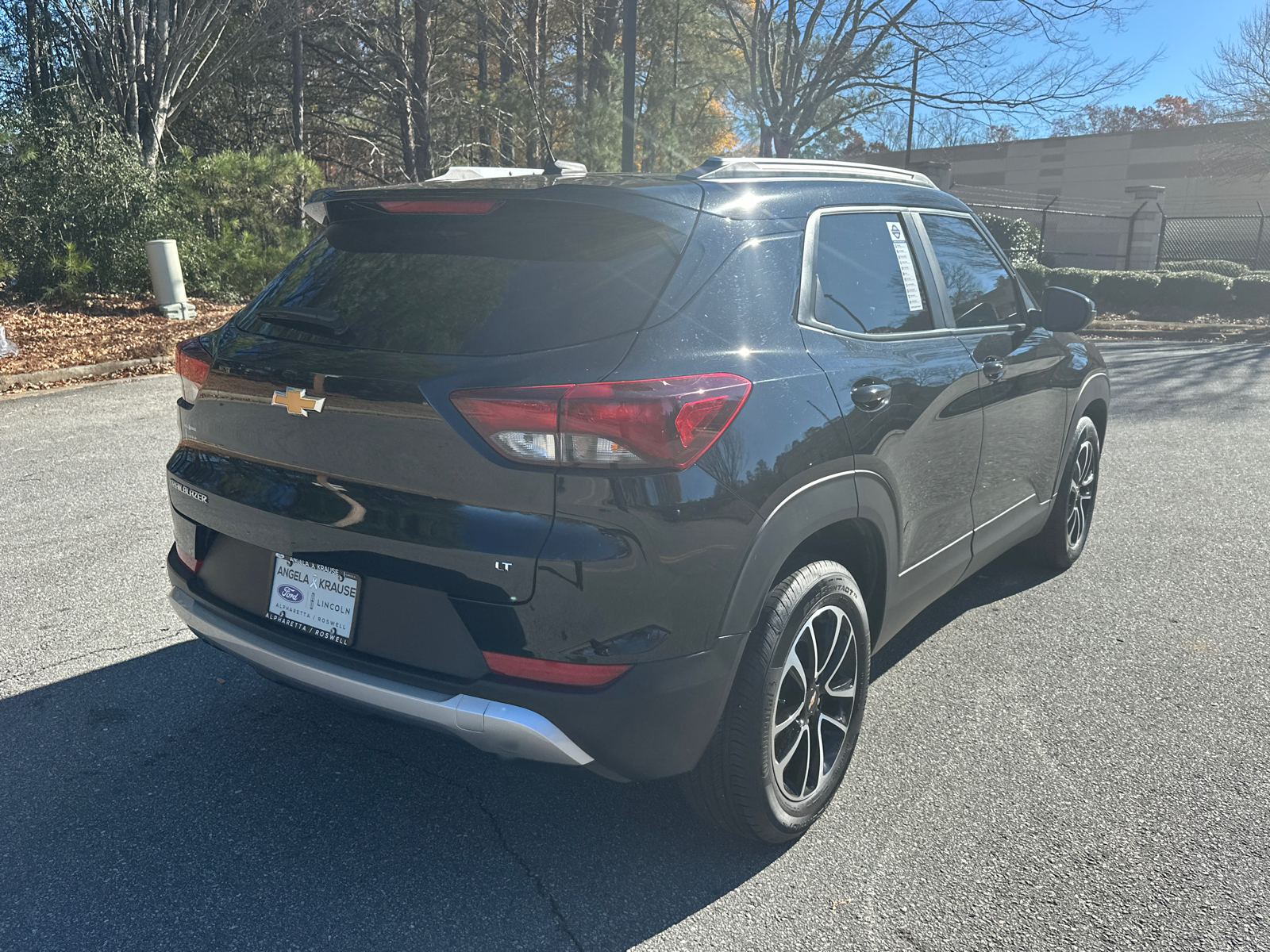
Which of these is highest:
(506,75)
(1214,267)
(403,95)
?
(506,75)

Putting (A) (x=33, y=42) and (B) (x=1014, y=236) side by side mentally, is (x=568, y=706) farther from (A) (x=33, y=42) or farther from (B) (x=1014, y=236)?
(B) (x=1014, y=236)

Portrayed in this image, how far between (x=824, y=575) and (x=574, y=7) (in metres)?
28.8

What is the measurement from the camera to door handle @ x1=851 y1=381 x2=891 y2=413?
2.70m

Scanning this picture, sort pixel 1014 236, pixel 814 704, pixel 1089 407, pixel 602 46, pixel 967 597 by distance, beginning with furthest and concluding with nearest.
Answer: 1. pixel 602 46
2. pixel 1014 236
3. pixel 1089 407
4. pixel 967 597
5. pixel 814 704

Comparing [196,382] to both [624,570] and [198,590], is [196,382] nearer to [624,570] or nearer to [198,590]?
[198,590]

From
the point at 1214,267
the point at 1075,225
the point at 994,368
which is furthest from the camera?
the point at 1075,225

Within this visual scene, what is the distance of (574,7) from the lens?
2767 centimetres

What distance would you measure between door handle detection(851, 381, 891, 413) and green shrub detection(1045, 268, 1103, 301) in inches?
792

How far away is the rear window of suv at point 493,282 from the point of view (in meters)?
2.27

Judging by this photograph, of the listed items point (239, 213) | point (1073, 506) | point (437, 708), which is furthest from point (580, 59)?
point (437, 708)

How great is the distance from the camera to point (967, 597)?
460 centimetres

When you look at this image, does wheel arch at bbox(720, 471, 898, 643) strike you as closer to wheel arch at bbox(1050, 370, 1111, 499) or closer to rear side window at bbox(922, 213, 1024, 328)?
rear side window at bbox(922, 213, 1024, 328)

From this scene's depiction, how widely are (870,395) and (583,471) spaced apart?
3.47ft

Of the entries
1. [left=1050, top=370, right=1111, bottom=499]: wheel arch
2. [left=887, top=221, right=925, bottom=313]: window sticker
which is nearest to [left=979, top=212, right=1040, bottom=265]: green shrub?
[left=1050, top=370, right=1111, bottom=499]: wheel arch
